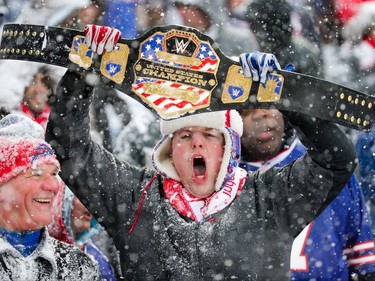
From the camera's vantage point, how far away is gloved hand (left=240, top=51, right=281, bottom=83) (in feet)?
9.61

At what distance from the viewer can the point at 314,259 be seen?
423 centimetres

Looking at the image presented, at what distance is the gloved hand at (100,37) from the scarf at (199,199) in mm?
654

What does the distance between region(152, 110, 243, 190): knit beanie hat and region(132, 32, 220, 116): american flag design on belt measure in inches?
9.6

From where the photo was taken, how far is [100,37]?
3.04 m

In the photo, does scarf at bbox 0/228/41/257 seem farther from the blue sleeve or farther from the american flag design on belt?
the blue sleeve

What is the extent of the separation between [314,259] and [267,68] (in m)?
1.61

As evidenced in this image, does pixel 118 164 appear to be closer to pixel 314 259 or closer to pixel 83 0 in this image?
pixel 314 259

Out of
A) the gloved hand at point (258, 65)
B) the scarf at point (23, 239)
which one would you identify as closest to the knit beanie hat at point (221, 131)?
the gloved hand at point (258, 65)

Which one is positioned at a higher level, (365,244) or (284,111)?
(284,111)

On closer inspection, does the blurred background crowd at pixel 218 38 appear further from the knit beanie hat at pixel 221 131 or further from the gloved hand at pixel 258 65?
the gloved hand at pixel 258 65

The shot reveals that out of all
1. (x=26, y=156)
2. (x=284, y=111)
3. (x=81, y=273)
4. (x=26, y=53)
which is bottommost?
(x=81, y=273)

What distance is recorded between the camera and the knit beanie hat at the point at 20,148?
125 inches

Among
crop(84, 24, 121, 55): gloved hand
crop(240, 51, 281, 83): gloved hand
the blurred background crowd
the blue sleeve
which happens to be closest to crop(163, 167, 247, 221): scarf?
crop(240, 51, 281, 83): gloved hand

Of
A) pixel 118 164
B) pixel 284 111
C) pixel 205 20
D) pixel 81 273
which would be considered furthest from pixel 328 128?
pixel 205 20
